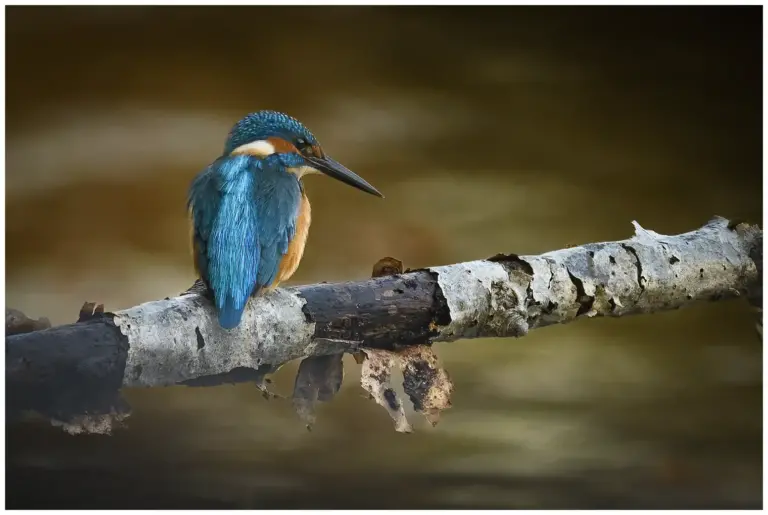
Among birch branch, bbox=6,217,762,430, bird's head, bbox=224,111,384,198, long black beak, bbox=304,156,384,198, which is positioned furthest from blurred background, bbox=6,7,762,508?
birch branch, bbox=6,217,762,430

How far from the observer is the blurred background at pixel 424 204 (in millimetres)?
2400

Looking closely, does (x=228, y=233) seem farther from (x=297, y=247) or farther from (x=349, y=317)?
(x=349, y=317)

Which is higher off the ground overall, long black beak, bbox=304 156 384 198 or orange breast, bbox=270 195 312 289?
long black beak, bbox=304 156 384 198

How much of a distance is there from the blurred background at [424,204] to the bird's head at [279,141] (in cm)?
16

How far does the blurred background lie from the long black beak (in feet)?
0.19

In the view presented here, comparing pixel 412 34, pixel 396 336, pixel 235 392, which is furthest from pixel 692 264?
pixel 235 392

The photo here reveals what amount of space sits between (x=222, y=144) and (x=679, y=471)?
1.62 metres

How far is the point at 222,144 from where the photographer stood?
2.40m

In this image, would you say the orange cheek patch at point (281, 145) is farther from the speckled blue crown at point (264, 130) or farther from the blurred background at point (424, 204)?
the blurred background at point (424, 204)

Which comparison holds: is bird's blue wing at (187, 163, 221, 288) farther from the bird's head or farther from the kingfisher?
the bird's head

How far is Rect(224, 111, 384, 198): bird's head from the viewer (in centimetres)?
226

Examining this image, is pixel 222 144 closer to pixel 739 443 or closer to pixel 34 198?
pixel 34 198

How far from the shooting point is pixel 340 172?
2.39m

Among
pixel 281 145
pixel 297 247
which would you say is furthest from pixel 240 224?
pixel 281 145
